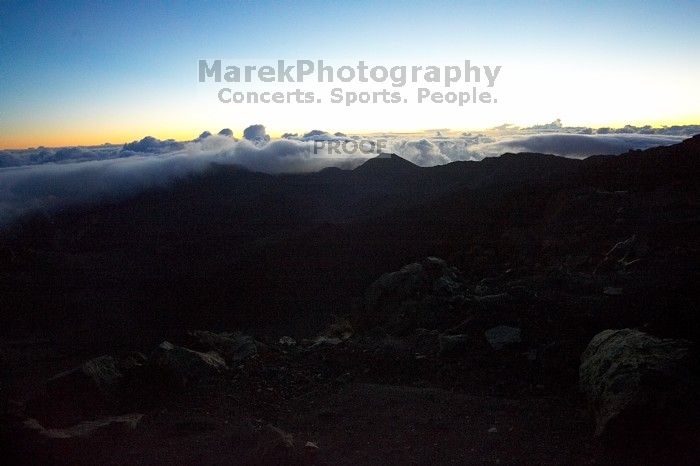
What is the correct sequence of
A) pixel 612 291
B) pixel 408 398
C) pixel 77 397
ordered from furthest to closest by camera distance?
pixel 612 291 < pixel 77 397 < pixel 408 398

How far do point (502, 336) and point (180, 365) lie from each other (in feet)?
20.6

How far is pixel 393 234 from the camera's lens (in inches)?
1896

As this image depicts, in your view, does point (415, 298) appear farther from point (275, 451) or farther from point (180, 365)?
point (275, 451)

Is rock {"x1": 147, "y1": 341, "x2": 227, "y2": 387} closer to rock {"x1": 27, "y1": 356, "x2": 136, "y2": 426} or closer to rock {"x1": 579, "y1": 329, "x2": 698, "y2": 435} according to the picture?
rock {"x1": 27, "y1": 356, "x2": 136, "y2": 426}

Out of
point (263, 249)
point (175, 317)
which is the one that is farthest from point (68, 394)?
point (263, 249)

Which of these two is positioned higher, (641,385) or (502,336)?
(641,385)

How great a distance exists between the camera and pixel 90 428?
6133 mm

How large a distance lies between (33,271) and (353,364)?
2478 inches

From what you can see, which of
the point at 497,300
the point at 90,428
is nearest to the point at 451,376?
the point at 497,300

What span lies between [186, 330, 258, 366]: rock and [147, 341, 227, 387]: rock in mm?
799

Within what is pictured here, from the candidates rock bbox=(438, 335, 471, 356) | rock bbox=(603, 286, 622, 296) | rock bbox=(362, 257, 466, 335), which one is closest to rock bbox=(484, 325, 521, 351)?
rock bbox=(438, 335, 471, 356)

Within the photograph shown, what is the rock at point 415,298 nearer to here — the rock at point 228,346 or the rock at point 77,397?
the rock at point 228,346

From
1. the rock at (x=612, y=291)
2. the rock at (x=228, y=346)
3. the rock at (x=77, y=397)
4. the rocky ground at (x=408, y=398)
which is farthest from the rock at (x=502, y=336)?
the rock at (x=77, y=397)

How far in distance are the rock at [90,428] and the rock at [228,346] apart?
286 cm
